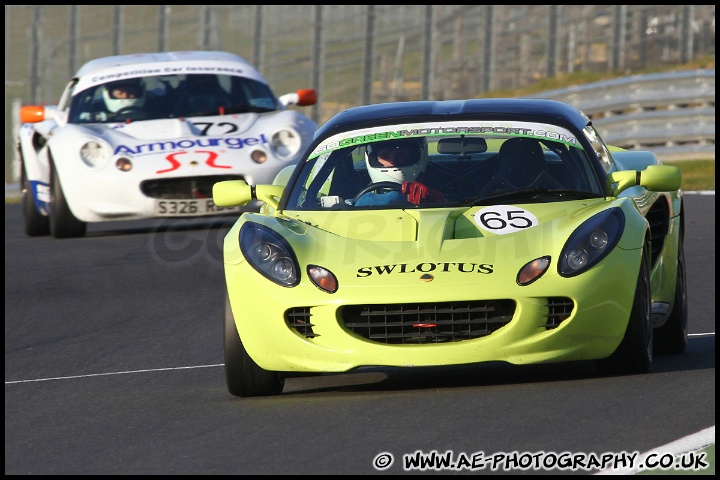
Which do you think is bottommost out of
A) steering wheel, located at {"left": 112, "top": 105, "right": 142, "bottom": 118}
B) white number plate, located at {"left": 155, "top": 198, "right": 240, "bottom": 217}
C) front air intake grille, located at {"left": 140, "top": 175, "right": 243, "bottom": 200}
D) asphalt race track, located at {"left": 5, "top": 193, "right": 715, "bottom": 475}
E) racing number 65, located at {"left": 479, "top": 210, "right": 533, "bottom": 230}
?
asphalt race track, located at {"left": 5, "top": 193, "right": 715, "bottom": 475}

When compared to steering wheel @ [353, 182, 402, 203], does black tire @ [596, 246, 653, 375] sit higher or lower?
lower

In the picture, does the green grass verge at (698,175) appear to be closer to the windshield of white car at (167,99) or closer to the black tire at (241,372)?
the windshield of white car at (167,99)

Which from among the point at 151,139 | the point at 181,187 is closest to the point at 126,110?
the point at 151,139

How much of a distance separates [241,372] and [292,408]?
39 cm

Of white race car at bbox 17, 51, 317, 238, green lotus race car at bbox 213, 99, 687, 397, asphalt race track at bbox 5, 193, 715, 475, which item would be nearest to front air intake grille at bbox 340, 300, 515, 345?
green lotus race car at bbox 213, 99, 687, 397

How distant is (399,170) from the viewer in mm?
7637

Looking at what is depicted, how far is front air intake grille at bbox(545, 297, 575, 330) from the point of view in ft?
20.6

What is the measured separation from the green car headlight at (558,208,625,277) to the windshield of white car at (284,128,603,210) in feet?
1.69

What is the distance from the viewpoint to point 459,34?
24.0 m

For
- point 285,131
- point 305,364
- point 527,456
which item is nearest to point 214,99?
point 285,131

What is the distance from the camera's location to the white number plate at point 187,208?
42.8ft

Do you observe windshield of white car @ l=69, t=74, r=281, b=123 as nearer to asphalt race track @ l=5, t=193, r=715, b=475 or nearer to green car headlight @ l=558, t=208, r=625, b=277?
asphalt race track @ l=5, t=193, r=715, b=475

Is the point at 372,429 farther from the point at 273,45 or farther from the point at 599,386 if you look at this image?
the point at 273,45

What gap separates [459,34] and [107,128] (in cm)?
1109
